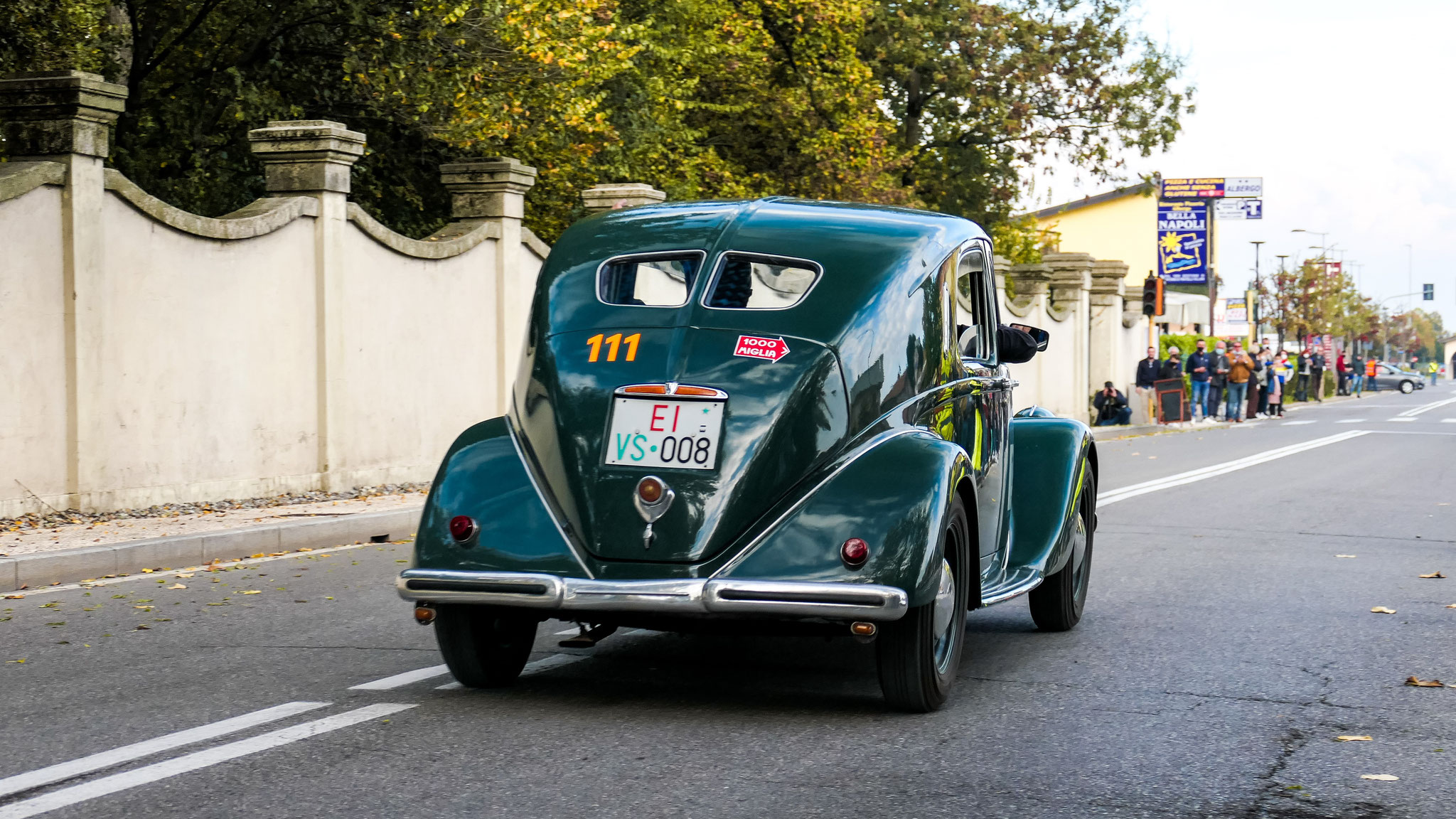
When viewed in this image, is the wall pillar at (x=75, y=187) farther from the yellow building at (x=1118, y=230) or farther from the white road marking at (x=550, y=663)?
the yellow building at (x=1118, y=230)

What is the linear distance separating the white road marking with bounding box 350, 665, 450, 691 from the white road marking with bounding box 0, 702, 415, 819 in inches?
13.2

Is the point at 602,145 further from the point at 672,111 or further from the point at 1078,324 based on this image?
the point at 1078,324

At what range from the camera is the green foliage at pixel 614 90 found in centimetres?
1753

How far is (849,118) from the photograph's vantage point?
2958 centimetres

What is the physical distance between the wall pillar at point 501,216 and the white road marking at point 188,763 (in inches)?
466

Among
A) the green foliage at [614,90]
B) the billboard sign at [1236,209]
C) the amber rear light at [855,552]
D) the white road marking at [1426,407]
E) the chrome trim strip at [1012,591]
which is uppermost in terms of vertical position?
the billboard sign at [1236,209]

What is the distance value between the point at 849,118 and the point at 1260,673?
23458mm

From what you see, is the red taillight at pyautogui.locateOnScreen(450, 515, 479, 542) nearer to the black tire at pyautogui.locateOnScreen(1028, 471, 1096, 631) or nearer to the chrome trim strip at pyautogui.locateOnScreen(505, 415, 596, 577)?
the chrome trim strip at pyautogui.locateOnScreen(505, 415, 596, 577)

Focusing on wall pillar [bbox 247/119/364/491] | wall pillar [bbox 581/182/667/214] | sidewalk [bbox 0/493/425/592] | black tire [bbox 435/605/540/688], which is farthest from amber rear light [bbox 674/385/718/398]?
wall pillar [bbox 581/182/667/214]

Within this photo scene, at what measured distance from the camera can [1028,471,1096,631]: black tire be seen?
7.93 metres

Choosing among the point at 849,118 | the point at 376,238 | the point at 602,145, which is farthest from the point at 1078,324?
the point at 376,238

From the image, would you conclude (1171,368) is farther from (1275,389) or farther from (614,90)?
(614,90)

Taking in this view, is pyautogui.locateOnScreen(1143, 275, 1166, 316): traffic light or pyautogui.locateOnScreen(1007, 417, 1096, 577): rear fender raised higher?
pyautogui.locateOnScreen(1143, 275, 1166, 316): traffic light

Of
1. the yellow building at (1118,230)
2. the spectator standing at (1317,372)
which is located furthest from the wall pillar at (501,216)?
the yellow building at (1118,230)
